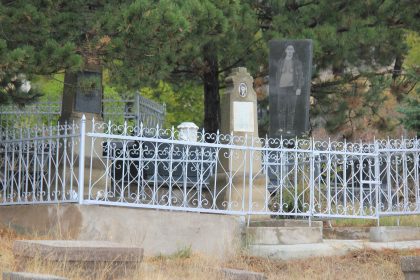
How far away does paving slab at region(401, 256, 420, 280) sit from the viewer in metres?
7.79

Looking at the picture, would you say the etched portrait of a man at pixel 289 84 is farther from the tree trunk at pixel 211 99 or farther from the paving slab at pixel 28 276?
the paving slab at pixel 28 276

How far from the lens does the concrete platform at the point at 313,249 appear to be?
10906mm

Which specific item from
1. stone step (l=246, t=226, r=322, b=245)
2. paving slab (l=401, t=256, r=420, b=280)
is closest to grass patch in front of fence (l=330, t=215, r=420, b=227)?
stone step (l=246, t=226, r=322, b=245)

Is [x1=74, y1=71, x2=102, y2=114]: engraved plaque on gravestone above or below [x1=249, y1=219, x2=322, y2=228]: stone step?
above

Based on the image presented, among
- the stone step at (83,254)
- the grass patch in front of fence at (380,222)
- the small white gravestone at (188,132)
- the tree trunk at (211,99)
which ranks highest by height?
the tree trunk at (211,99)

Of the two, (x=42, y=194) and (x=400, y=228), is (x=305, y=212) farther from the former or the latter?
(x=42, y=194)

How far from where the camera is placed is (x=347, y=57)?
1816cm

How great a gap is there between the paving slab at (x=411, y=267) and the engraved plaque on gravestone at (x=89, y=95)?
622 cm

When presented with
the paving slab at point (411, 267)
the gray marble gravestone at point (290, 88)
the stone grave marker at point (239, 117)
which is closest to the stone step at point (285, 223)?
the stone grave marker at point (239, 117)

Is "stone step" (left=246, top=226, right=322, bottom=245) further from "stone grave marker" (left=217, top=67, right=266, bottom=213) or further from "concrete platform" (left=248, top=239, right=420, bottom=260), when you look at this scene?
"stone grave marker" (left=217, top=67, right=266, bottom=213)

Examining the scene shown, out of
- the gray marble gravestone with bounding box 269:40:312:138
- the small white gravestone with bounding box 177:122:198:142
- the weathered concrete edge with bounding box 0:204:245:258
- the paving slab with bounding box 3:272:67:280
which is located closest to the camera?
the paving slab with bounding box 3:272:67:280

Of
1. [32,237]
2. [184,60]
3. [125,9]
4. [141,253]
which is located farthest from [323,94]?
[141,253]

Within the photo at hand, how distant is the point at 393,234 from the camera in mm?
11797

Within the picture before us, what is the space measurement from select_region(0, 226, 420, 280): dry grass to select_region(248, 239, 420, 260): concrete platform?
5.2 inches
